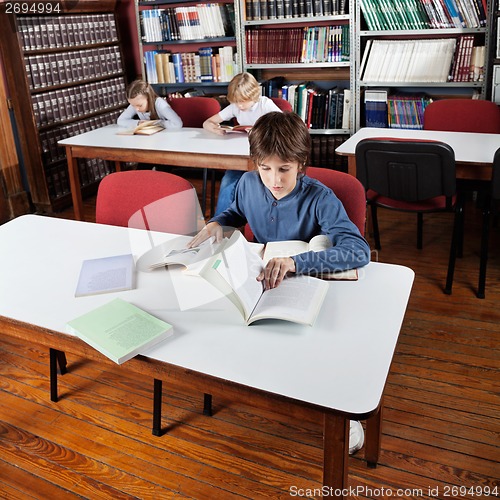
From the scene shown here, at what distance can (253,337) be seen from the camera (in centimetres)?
131

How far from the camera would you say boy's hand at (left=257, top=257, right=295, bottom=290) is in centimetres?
147

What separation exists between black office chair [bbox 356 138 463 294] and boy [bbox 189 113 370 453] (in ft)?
3.01

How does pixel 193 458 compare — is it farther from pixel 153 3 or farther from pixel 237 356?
pixel 153 3

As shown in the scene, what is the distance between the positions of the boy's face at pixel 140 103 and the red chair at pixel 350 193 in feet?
7.55

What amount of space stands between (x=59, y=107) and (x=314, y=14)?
81.5 inches

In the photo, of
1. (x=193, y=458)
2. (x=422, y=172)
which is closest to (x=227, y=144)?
(x=422, y=172)

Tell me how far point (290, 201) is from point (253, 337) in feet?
2.09

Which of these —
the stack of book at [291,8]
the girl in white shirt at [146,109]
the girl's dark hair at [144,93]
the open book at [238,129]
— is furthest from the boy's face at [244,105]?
the stack of book at [291,8]

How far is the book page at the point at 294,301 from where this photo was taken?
4.34 feet

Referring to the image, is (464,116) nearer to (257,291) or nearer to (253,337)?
Result: (257,291)

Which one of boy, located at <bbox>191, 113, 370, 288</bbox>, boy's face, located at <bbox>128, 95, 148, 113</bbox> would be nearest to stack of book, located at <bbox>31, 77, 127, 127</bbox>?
boy's face, located at <bbox>128, 95, 148, 113</bbox>

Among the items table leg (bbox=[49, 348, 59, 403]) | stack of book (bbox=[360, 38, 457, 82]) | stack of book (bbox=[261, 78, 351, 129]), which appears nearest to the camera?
table leg (bbox=[49, 348, 59, 403])

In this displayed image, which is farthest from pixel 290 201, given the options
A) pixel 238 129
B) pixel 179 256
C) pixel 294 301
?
pixel 238 129

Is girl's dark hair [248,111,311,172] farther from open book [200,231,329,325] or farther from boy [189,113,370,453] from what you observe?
open book [200,231,329,325]
